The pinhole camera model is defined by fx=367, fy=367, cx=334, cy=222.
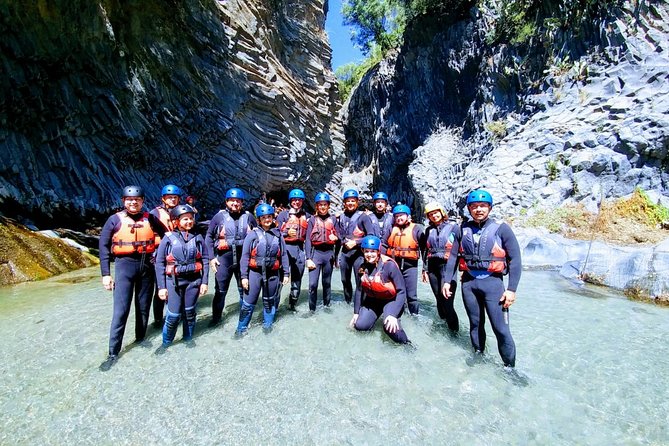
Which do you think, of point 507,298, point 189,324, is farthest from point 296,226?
point 507,298

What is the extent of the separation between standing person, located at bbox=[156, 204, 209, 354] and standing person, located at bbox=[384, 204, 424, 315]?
3.10m

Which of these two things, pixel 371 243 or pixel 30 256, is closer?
pixel 371 243

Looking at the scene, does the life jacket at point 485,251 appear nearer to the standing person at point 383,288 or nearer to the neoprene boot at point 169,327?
the standing person at point 383,288

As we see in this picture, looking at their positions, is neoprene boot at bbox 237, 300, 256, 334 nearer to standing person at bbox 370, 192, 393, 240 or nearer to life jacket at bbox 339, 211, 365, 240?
life jacket at bbox 339, 211, 365, 240

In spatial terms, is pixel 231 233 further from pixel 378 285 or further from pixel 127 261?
pixel 378 285

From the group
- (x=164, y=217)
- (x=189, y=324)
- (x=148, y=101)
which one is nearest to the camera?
(x=189, y=324)

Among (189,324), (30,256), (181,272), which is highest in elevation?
(181,272)

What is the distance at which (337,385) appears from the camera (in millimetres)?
4168

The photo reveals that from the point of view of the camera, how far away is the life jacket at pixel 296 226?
709cm

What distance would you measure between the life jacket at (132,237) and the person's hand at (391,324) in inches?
133

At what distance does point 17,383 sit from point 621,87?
58.6ft

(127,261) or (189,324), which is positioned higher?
(127,261)

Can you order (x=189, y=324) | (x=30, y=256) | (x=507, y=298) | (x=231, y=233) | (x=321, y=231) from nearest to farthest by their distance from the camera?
(x=507, y=298)
(x=189, y=324)
(x=231, y=233)
(x=321, y=231)
(x=30, y=256)

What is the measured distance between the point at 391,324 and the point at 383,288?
0.50m
